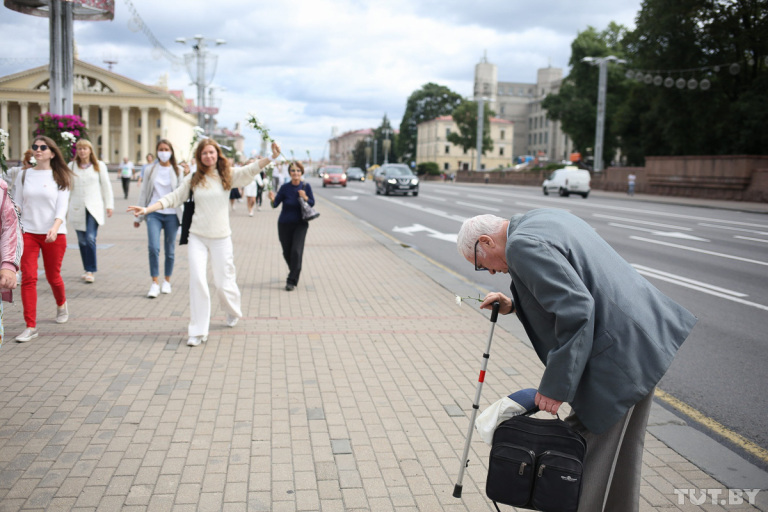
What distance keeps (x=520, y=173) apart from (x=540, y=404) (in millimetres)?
68119

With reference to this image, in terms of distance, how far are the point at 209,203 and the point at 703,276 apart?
26.3 feet

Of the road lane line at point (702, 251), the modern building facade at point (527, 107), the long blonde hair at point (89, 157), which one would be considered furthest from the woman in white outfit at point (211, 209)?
the modern building facade at point (527, 107)

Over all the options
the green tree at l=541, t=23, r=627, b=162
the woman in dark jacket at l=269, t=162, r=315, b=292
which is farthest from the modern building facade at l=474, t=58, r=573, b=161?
the woman in dark jacket at l=269, t=162, r=315, b=292

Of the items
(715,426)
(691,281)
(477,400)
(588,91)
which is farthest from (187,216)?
(588,91)

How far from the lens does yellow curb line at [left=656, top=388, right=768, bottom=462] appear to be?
4422mm

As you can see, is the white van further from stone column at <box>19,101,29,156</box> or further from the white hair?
the white hair

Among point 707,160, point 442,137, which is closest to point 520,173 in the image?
point 707,160

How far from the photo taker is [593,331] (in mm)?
2623

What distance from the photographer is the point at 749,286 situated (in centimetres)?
1038

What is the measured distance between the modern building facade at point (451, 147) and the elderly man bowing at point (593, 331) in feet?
390

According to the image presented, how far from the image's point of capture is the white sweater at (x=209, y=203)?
673cm

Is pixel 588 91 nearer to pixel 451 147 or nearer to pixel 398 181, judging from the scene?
pixel 398 181

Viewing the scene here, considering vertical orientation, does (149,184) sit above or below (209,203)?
above

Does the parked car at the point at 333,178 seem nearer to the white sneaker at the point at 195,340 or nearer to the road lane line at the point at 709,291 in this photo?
the road lane line at the point at 709,291
